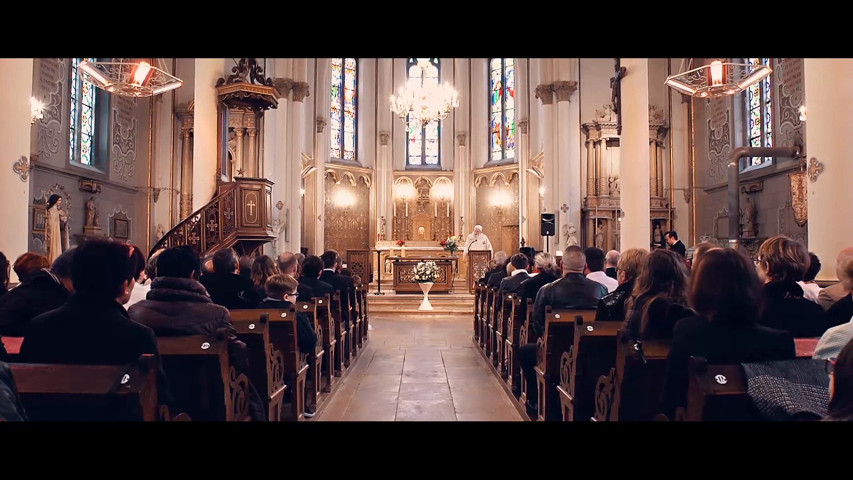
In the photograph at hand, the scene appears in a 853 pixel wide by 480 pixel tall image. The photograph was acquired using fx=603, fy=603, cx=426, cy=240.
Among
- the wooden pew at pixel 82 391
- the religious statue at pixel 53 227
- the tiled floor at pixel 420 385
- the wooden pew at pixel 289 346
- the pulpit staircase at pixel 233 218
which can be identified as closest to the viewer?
the wooden pew at pixel 82 391

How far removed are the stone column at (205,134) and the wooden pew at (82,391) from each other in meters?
7.01

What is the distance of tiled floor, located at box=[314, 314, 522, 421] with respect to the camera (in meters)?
4.80

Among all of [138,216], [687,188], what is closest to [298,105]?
[138,216]

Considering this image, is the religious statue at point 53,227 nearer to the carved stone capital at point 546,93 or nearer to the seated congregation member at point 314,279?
the seated congregation member at point 314,279

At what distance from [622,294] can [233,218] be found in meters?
6.18

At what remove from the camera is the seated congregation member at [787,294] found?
2965 millimetres

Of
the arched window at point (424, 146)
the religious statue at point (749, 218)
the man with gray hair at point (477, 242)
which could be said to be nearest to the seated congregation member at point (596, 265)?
the man with gray hair at point (477, 242)

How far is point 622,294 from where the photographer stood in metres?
3.52

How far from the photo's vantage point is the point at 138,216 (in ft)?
46.3

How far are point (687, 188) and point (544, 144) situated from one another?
3.83m

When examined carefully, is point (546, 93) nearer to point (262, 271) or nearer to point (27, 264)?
point (262, 271)

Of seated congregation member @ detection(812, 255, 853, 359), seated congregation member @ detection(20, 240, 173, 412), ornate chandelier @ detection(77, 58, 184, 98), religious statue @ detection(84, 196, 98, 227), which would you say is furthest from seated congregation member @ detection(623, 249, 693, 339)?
religious statue @ detection(84, 196, 98, 227)

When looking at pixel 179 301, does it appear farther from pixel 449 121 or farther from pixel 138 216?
pixel 449 121

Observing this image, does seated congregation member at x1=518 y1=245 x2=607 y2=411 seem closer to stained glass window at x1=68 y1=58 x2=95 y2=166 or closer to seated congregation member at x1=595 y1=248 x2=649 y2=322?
seated congregation member at x1=595 y1=248 x2=649 y2=322
